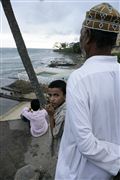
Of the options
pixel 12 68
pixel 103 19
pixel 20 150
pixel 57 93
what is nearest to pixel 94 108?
pixel 103 19

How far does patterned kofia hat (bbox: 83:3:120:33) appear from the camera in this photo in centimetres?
184

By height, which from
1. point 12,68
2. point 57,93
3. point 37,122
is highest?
point 57,93

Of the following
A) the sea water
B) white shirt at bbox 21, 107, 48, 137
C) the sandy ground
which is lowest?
the sea water

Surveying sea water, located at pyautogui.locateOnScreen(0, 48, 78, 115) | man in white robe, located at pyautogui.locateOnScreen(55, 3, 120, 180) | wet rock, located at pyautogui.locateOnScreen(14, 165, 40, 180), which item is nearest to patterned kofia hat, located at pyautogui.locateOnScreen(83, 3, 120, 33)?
man in white robe, located at pyautogui.locateOnScreen(55, 3, 120, 180)

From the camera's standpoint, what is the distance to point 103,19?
185 centimetres

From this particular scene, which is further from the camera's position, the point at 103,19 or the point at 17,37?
the point at 17,37

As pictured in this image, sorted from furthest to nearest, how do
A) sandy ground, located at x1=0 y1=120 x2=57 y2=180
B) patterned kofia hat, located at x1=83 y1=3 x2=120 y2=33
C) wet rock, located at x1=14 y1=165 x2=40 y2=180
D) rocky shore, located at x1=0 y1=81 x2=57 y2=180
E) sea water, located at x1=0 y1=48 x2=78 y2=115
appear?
sea water, located at x1=0 y1=48 x2=78 y2=115
sandy ground, located at x1=0 y1=120 x2=57 y2=180
rocky shore, located at x1=0 y1=81 x2=57 y2=180
wet rock, located at x1=14 y1=165 x2=40 y2=180
patterned kofia hat, located at x1=83 y1=3 x2=120 y2=33

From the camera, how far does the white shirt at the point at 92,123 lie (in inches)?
67.8

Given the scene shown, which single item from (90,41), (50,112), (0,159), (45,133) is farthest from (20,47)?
(90,41)

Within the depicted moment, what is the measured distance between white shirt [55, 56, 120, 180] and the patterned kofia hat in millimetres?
167

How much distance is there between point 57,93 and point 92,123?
55.3 inches

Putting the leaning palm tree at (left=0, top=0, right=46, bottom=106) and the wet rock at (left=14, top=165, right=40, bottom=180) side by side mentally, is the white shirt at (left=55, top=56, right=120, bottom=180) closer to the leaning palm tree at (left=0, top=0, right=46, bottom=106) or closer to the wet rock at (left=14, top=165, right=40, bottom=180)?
the wet rock at (left=14, top=165, right=40, bottom=180)

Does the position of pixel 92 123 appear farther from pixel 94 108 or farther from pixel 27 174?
pixel 27 174

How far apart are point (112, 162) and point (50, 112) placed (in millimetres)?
1022
